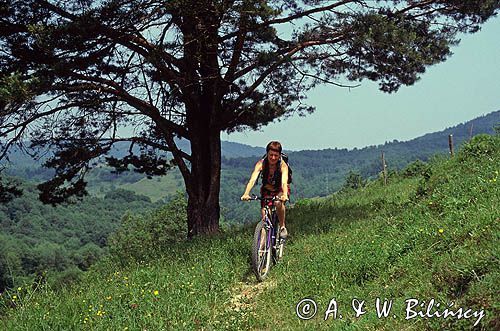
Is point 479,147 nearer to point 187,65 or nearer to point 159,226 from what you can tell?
point 187,65

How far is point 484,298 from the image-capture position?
4406mm

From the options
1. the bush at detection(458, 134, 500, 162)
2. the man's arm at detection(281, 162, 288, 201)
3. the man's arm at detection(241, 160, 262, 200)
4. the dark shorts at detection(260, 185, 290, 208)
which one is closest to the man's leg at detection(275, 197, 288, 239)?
the dark shorts at detection(260, 185, 290, 208)

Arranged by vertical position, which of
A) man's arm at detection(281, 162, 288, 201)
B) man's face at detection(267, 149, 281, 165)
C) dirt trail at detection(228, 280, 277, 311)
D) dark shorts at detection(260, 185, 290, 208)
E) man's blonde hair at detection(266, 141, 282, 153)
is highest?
man's blonde hair at detection(266, 141, 282, 153)

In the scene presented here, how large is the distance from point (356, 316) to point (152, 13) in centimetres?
812

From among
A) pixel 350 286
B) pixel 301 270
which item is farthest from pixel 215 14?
pixel 350 286

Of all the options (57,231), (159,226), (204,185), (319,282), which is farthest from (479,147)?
(57,231)

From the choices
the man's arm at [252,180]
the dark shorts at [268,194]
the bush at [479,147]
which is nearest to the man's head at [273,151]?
the man's arm at [252,180]

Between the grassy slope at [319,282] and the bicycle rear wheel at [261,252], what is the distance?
0.17 m

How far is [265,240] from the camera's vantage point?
7.61m

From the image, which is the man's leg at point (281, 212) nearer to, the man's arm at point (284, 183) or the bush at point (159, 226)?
the man's arm at point (284, 183)

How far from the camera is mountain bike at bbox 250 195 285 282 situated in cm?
739

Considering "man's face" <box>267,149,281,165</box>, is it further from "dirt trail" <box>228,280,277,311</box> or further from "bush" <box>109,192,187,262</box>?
"bush" <box>109,192,187,262</box>

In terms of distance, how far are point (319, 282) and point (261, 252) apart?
3.67 ft

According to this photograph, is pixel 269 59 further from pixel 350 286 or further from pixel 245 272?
pixel 350 286
